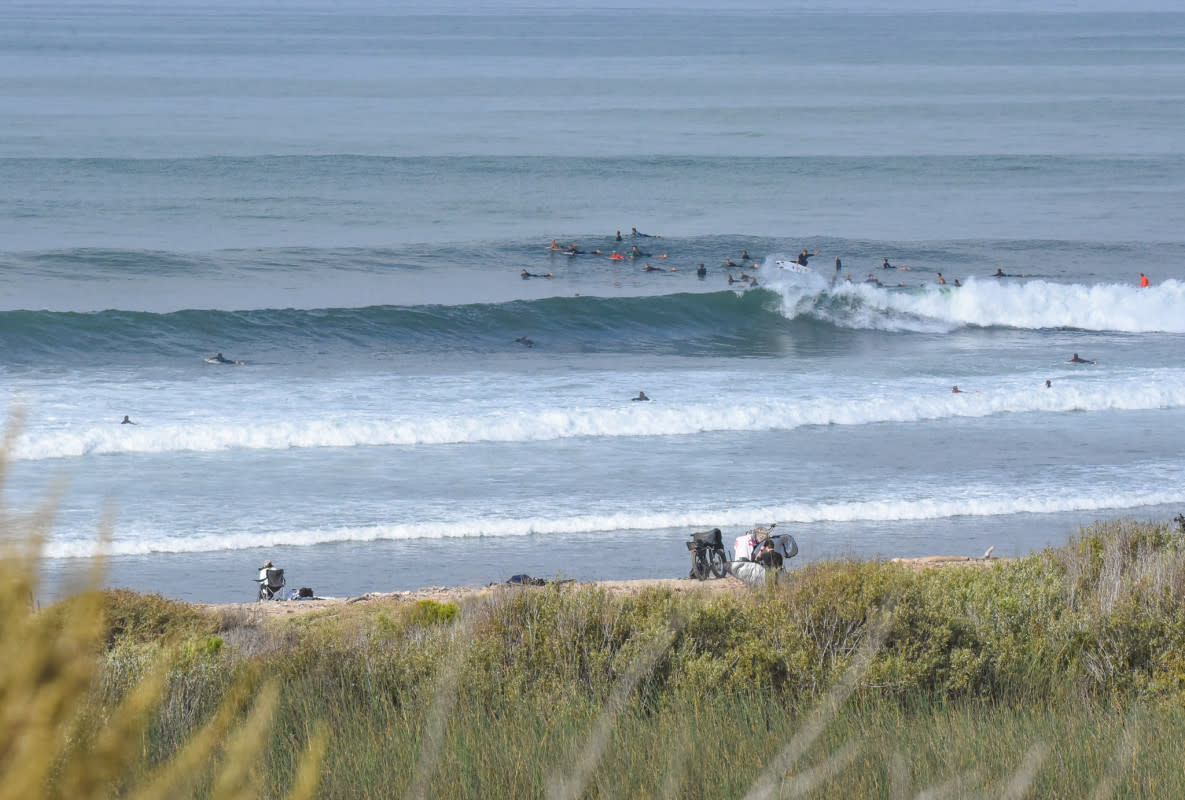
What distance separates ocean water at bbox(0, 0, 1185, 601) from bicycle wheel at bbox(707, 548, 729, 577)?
1.42m

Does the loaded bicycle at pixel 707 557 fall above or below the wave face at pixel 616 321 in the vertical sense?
below

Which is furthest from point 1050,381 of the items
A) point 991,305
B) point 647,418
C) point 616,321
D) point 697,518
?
point 697,518

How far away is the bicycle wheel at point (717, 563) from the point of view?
41.0 feet

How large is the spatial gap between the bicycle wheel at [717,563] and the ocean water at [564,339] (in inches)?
56.0

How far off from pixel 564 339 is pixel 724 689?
1029 inches

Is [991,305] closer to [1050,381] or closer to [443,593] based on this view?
[1050,381]

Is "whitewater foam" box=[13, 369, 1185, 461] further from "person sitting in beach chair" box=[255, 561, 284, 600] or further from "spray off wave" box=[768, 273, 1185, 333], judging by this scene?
"spray off wave" box=[768, 273, 1185, 333]

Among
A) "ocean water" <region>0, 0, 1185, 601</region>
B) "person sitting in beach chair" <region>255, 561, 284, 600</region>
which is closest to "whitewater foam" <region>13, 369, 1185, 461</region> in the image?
"ocean water" <region>0, 0, 1185, 601</region>

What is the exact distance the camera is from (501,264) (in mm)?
42688

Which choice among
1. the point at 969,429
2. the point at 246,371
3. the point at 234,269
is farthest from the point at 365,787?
the point at 234,269

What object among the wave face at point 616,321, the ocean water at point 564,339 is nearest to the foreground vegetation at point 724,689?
the ocean water at point 564,339

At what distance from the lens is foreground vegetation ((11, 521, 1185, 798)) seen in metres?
5.24

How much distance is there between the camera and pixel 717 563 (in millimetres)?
12766

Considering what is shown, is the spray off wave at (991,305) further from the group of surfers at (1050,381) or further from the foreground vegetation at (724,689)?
the foreground vegetation at (724,689)
